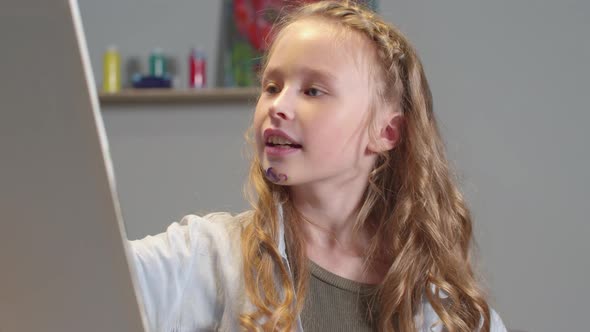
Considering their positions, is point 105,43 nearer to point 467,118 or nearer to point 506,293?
point 467,118

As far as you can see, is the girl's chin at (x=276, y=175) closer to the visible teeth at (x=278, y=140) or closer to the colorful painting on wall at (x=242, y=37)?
the visible teeth at (x=278, y=140)

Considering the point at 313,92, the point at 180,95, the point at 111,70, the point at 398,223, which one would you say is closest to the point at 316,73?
the point at 313,92

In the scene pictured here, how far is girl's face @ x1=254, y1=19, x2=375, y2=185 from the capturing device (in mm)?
1090

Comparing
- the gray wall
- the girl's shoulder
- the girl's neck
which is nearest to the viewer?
the girl's shoulder

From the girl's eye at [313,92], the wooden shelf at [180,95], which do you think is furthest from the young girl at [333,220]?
the wooden shelf at [180,95]

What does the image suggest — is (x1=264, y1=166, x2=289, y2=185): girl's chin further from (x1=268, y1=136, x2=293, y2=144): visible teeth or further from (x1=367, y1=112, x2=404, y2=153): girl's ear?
(x1=367, y1=112, x2=404, y2=153): girl's ear

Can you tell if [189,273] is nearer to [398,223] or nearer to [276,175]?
[276,175]

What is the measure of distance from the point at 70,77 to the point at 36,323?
151 mm

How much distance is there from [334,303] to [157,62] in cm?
178

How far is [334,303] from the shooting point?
3.82 feet

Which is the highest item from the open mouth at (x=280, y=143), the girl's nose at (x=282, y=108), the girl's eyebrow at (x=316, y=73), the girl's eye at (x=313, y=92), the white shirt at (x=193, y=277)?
the girl's eyebrow at (x=316, y=73)

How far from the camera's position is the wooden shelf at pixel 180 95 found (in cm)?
272

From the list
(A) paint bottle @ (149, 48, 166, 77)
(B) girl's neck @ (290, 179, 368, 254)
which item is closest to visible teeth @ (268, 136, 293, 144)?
(B) girl's neck @ (290, 179, 368, 254)

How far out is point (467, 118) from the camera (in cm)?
274
